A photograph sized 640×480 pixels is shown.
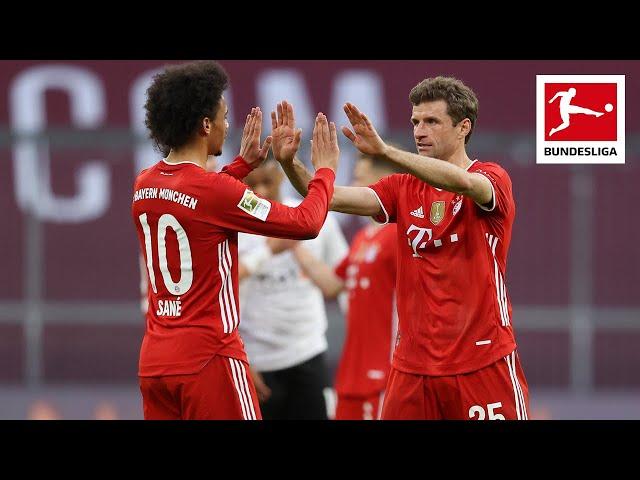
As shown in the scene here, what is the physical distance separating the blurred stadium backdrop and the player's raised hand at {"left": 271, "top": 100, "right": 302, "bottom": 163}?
24.8ft

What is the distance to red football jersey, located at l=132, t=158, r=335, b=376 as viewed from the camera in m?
4.89

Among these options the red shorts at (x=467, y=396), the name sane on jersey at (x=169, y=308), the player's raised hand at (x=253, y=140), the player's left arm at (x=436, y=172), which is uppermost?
the player's raised hand at (x=253, y=140)

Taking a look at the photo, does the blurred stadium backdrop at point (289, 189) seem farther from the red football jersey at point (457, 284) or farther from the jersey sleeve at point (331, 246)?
the red football jersey at point (457, 284)

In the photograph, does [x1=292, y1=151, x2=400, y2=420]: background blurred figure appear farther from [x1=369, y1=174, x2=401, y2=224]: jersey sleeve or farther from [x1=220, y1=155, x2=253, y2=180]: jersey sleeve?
[x1=220, y1=155, x2=253, y2=180]: jersey sleeve

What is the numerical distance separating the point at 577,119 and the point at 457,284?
4.98ft

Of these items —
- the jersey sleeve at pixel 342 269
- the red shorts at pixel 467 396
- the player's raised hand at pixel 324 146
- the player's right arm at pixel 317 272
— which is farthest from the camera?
the jersey sleeve at pixel 342 269

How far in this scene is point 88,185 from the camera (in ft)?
44.3

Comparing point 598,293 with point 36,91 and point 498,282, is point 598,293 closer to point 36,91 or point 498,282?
point 36,91

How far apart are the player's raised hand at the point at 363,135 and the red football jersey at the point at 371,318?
2266 millimetres

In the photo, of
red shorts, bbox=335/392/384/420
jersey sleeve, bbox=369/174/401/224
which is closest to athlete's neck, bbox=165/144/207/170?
jersey sleeve, bbox=369/174/401/224

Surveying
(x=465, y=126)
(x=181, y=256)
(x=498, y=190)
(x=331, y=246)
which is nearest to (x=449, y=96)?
(x=465, y=126)

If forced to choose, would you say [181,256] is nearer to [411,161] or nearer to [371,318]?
[411,161]

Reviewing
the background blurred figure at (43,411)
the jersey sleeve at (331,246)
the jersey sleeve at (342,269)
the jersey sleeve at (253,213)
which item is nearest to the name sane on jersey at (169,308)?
the jersey sleeve at (253,213)

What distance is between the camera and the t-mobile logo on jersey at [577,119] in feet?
20.9
